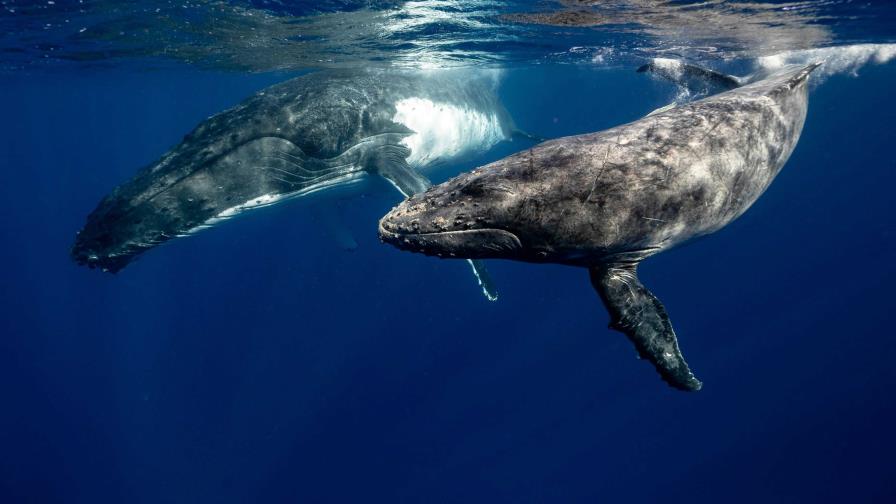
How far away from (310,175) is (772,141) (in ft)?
22.5

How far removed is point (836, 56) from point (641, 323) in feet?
91.9

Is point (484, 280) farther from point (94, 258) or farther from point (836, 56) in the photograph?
point (836, 56)

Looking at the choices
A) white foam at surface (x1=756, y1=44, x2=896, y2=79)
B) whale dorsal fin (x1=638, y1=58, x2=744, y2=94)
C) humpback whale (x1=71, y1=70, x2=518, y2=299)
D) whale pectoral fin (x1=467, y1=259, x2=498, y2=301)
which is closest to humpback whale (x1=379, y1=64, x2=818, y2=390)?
whale pectoral fin (x1=467, y1=259, x2=498, y2=301)

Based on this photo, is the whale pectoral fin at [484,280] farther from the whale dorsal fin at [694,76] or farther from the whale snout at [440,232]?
the whale dorsal fin at [694,76]

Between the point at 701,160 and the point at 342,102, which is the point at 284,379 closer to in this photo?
the point at 342,102

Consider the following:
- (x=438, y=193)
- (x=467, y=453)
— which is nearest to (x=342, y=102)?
(x=438, y=193)

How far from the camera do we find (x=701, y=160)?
4.29 m

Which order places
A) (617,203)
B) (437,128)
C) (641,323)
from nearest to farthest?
(617,203), (641,323), (437,128)

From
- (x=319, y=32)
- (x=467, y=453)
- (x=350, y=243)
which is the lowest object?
(x=467, y=453)

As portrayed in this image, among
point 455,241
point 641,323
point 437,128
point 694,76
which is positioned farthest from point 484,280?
point 437,128

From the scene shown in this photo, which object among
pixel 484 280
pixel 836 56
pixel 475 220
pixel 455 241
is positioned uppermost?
pixel 836 56

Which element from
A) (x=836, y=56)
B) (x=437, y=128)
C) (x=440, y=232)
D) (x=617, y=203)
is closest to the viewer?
(x=440, y=232)

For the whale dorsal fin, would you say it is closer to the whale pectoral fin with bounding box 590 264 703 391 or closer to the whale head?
the whale pectoral fin with bounding box 590 264 703 391

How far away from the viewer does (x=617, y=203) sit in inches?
152
